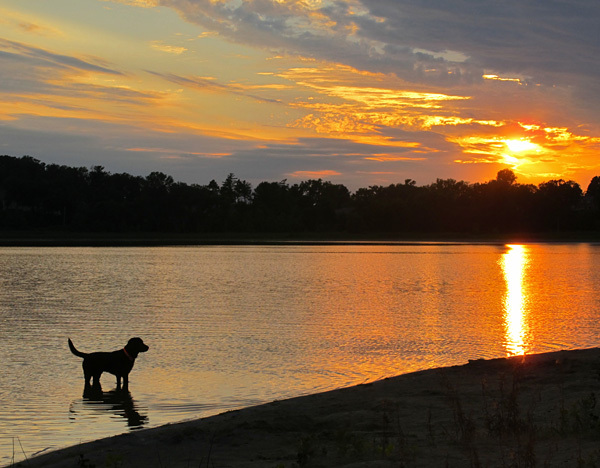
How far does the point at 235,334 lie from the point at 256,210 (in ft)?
447

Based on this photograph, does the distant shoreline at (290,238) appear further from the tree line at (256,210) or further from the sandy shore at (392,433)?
the sandy shore at (392,433)

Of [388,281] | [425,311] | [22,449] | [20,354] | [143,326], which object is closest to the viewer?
[22,449]

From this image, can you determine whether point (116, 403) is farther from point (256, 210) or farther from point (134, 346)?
point (256, 210)

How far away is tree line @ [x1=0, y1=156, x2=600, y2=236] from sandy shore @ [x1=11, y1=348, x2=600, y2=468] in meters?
129

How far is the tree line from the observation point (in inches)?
5472

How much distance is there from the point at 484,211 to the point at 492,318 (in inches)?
4745

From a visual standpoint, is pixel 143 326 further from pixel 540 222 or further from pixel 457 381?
pixel 540 222

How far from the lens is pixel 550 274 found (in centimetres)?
4991

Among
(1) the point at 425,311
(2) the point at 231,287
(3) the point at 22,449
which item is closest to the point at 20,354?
(3) the point at 22,449

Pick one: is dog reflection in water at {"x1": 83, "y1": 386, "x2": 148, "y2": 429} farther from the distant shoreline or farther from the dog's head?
the distant shoreline

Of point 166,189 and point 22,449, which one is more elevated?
point 166,189

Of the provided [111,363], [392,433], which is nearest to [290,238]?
[111,363]

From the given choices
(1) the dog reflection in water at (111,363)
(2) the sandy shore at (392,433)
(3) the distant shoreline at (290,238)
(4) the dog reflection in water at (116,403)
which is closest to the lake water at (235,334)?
(4) the dog reflection in water at (116,403)

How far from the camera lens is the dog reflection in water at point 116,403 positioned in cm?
1234
